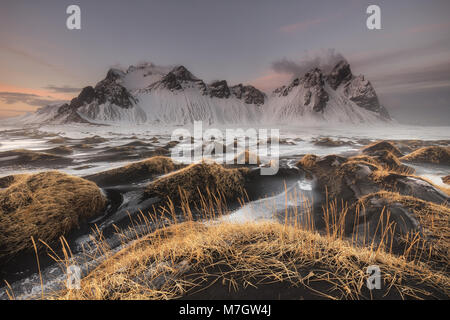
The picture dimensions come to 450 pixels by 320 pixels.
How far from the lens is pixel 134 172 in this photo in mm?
5676

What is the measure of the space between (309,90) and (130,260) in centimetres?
12726

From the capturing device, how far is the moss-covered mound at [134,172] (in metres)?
5.18

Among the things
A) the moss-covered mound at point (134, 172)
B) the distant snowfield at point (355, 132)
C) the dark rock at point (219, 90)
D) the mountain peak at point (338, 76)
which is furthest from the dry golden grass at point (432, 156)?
the mountain peak at point (338, 76)

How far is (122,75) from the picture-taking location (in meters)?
121

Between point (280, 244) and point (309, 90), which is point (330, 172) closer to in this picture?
point (280, 244)

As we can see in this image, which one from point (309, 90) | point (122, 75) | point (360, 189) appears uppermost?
point (122, 75)

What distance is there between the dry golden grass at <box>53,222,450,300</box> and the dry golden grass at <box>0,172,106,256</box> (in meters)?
1.79

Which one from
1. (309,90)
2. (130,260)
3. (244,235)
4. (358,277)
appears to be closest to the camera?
(358,277)

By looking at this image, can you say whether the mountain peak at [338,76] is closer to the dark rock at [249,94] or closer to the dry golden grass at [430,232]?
the dark rock at [249,94]

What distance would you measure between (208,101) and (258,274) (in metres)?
116

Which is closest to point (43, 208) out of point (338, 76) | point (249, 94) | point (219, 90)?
point (219, 90)

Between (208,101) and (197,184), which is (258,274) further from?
(208,101)

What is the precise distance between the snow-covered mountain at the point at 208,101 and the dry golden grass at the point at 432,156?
85053 mm
